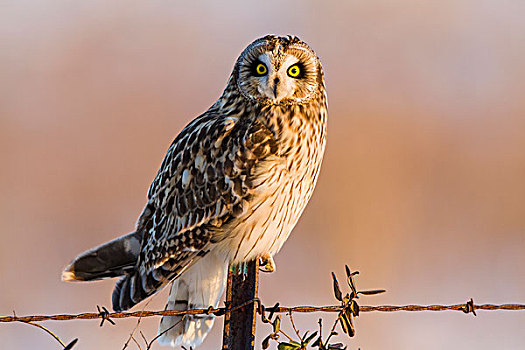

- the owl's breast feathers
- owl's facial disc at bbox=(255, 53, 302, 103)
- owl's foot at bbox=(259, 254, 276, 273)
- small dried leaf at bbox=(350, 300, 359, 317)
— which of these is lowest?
small dried leaf at bbox=(350, 300, 359, 317)

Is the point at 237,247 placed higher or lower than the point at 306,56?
lower

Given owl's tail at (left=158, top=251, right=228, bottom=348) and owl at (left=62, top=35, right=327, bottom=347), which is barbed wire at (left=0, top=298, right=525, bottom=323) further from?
owl's tail at (left=158, top=251, right=228, bottom=348)

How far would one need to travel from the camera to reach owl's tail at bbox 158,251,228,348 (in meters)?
4.41

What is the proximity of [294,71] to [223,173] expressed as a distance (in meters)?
0.65

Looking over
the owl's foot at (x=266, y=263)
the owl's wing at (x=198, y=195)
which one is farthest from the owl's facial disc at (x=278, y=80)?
the owl's foot at (x=266, y=263)

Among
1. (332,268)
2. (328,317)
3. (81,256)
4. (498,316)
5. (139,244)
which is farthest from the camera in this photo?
(498,316)

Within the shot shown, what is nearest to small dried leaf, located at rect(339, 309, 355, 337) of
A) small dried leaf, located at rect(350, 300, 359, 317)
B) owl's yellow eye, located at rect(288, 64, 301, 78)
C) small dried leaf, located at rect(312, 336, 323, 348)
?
small dried leaf, located at rect(350, 300, 359, 317)

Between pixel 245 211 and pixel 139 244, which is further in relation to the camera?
pixel 139 244

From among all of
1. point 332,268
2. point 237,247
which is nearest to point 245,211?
point 237,247

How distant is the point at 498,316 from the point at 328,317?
283 cm

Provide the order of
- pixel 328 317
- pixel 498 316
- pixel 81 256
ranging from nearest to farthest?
pixel 81 256 → pixel 328 317 → pixel 498 316

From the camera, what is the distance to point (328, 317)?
823cm

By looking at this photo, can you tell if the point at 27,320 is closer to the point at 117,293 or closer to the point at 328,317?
Result: the point at 117,293

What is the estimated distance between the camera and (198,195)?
4.27m
